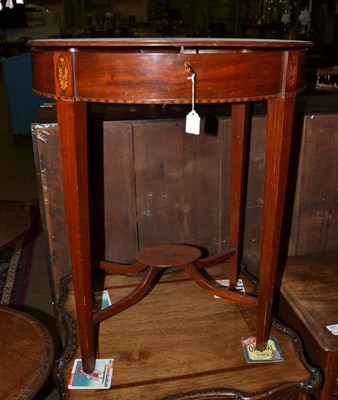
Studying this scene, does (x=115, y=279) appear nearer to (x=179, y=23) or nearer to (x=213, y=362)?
(x=213, y=362)

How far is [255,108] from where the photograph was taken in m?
1.34

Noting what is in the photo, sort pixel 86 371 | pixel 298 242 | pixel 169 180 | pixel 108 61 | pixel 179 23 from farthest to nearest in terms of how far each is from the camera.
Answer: pixel 179 23, pixel 298 242, pixel 169 180, pixel 86 371, pixel 108 61

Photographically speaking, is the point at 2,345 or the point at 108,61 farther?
the point at 2,345

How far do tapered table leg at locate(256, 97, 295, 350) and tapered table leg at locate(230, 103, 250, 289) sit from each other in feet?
0.80

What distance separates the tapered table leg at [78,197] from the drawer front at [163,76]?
64 millimetres

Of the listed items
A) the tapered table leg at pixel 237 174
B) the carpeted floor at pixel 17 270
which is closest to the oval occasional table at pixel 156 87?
the tapered table leg at pixel 237 174

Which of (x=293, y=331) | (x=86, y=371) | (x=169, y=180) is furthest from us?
(x=169, y=180)

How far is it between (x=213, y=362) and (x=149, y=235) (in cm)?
43

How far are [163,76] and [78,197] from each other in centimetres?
28

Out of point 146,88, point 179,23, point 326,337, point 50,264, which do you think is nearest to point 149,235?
point 50,264

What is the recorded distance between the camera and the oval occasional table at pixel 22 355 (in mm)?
890

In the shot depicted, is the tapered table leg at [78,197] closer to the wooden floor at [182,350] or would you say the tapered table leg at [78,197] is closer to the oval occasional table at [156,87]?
the oval occasional table at [156,87]

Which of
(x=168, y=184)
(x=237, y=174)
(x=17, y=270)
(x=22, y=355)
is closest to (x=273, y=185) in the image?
(x=237, y=174)

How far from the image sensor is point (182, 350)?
41.3 inches
